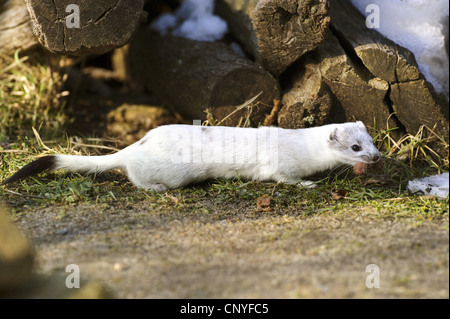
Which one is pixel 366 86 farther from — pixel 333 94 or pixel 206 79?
pixel 206 79

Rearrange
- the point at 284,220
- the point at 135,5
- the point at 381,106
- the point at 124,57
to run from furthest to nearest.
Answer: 1. the point at 124,57
2. the point at 381,106
3. the point at 135,5
4. the point at 284,220

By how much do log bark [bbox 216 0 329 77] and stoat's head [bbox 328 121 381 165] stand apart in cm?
78

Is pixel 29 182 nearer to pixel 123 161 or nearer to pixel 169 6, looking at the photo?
pixel 123 161

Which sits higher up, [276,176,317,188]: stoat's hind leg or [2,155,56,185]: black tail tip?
[2,155,56,185]: black tail tip

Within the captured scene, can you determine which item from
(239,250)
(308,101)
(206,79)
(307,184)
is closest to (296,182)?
(307,184)

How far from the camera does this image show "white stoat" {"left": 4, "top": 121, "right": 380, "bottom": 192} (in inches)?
142

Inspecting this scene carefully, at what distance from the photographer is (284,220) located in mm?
3113

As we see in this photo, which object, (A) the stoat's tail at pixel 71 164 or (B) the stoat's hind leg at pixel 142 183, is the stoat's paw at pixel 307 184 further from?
(A) the stoat's tail at pixel 71 164

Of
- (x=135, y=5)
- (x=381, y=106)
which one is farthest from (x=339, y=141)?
(x=135, y=5)

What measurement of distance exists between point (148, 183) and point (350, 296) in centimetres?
185

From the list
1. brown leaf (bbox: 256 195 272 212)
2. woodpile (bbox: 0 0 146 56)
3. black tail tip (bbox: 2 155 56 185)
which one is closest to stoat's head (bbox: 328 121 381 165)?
brown leaf (bbox: 256 195 272 212)

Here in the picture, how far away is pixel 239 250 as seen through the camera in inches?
104

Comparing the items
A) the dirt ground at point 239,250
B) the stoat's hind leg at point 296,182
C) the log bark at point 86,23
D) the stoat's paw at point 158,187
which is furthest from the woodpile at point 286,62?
the dirt ground at point 239,250

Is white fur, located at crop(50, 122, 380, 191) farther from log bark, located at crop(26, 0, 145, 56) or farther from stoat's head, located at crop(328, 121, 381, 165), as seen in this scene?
log bark, located at crop(26, 0, 145, 56)
